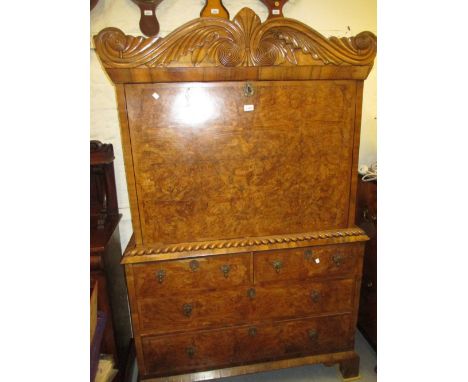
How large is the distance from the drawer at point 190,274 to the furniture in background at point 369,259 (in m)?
0.87

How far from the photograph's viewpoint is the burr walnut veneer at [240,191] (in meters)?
1.14

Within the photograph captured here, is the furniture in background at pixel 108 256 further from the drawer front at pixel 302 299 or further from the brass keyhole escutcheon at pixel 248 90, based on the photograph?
the brass keyhole escutcheon at pixel 248 90

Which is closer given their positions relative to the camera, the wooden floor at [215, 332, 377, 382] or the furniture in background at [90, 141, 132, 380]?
the furniture in background at [90, 141, 132, 380]

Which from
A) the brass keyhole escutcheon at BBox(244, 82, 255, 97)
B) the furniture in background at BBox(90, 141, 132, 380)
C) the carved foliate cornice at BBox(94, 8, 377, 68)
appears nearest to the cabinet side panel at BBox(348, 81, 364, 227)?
the carved foliate cornice at BBox(94, 8, 377, 68)

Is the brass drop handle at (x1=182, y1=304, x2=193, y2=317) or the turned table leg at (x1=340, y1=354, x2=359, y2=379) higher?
the brass drop handle at (x1=182, y1=304, x2=193, y2=317)

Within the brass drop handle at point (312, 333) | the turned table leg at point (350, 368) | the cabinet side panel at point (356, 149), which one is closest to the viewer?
the cabinet side panel at point (356, 149)

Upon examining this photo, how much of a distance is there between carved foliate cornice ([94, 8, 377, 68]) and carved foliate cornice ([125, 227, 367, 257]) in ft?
2.63

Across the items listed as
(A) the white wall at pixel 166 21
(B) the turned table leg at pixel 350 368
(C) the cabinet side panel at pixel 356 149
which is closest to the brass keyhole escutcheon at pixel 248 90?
(C) the cabinet side panel at pixel 356 149

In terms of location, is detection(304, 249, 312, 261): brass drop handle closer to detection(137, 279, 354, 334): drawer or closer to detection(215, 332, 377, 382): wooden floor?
detection(137, 279, 354, 334): drawer

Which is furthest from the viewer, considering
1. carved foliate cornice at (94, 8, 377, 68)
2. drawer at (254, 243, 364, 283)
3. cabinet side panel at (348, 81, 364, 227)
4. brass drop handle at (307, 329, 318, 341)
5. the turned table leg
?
the turned table leg

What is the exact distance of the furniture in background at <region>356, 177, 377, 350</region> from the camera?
5.54 feet
